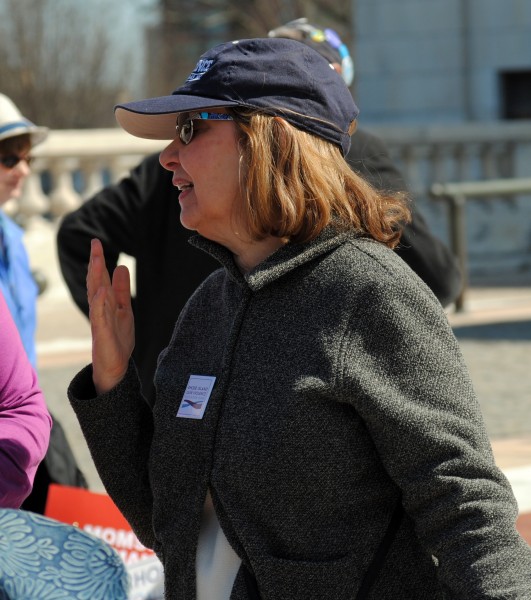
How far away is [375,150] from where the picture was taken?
3916mm

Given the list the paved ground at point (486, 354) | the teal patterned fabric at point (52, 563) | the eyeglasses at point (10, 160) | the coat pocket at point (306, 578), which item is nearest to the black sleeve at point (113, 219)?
the eyeglasses at point (10, 160)

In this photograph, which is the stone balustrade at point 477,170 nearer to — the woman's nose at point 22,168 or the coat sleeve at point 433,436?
the woman's nose at point 22,168

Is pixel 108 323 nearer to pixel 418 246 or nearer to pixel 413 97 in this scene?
pixel 418 246

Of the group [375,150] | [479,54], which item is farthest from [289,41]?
[479,54]

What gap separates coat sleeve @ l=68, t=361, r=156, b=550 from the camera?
2383 mm

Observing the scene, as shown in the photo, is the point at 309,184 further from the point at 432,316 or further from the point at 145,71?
the point at 145,71

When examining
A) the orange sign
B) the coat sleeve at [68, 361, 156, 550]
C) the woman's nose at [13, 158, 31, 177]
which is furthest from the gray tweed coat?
the woman's nose at [13, 158, 31, 177]

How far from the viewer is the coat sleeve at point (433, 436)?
6.60 ft

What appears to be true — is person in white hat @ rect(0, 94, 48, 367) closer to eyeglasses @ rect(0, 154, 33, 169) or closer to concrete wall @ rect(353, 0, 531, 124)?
eyeglasses @ rect(0, 154, 33, 169)

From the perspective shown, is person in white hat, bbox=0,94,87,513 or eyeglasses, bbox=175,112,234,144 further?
person in white hat, bbox=0,94,87,513

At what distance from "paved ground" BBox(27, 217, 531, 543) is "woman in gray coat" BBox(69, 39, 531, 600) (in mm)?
2696

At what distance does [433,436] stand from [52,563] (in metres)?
0.68

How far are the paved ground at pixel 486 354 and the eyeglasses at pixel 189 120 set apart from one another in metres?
2.85

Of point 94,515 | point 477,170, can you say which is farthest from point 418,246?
point 477,170
